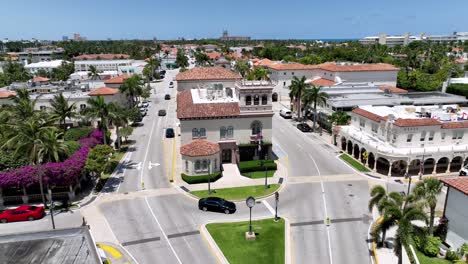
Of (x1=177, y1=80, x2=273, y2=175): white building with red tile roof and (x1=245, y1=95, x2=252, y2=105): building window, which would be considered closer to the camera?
(x1=177, y1=80, x2=273, y2=175): white building with red tile roof

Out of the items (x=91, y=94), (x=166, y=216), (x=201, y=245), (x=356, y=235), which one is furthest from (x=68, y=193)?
(x=91, y=94)

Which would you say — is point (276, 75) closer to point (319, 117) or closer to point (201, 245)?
point (319, 117)

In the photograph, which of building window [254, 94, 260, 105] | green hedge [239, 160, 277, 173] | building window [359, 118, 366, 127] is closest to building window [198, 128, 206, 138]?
green hedge [239, 160, 277, 173]

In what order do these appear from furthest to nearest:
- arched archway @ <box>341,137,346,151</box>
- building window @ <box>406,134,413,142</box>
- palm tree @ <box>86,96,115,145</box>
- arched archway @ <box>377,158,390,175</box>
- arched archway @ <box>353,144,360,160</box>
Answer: arched archway @ <box>341,137,346,151</box> → arched archway @ <box>353,144,360,160</box> → palm tree @ <box>86,96,115,145</box> → arched archway @ <box>377,158,390,175</box> → building window @ <box>406,134,413,142</box>

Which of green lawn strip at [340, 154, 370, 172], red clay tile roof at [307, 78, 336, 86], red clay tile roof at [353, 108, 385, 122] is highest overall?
red clay tile roof at [307, 78, 336, 86]

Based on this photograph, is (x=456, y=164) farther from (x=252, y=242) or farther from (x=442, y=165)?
(x=252, y=242)

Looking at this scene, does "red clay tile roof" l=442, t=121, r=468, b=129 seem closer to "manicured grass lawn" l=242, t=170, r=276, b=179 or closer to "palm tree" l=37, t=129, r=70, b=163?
"manicured grass lawn" l=242, t=170, r=276, b=179

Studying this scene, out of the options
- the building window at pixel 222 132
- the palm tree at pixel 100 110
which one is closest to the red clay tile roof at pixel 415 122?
the building window at pixel 222 132
